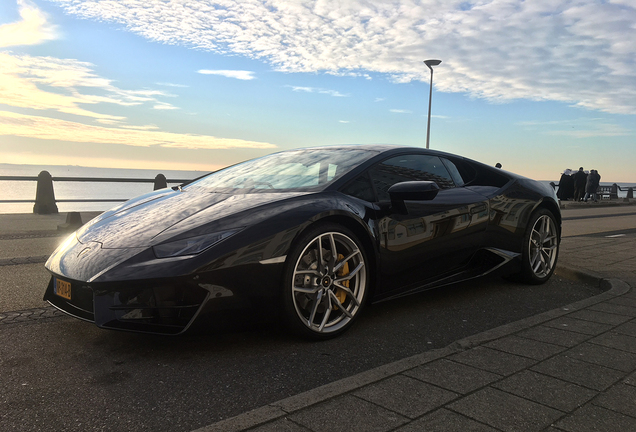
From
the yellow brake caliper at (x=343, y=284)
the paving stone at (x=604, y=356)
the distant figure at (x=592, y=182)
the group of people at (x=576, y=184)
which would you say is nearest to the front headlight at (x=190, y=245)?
the yellow brake caliper at (x=343, y=284)

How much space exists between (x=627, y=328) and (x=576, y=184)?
85.0 feet

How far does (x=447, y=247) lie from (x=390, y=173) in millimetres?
681

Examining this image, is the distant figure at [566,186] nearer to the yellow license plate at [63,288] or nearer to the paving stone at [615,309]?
the paving stone at [615,309]

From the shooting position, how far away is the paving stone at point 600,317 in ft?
11.5

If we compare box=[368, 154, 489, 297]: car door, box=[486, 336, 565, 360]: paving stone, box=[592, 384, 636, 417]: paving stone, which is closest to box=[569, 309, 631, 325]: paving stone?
box=[486, 336, 565, 360]: paving stone

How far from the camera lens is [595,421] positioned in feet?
6.79

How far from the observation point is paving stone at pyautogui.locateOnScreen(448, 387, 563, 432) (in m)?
2.05

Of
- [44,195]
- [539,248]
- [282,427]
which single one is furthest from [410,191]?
[44,195]

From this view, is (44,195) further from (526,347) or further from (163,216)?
(526,347)

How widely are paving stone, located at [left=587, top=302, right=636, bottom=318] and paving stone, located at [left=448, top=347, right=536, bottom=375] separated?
4.53ft

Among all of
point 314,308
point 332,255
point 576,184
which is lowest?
point 314,308

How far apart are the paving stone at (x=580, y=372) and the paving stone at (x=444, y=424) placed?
72 centimetres

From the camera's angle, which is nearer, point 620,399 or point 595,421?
point 595,421

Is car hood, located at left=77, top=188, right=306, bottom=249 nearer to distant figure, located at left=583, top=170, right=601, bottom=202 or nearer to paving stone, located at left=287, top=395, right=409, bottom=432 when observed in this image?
paving stone, located at left=287, top=395, right=409, bottom=432
